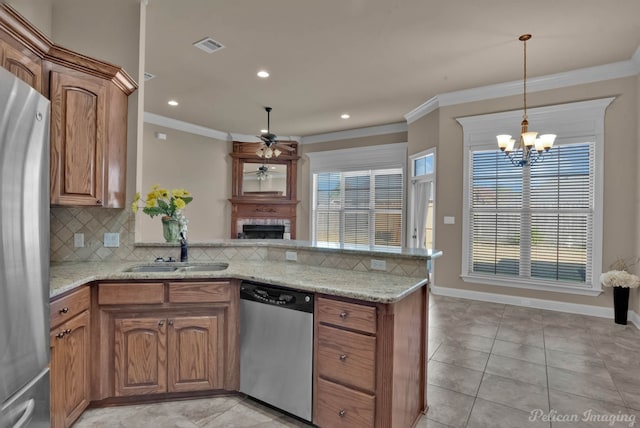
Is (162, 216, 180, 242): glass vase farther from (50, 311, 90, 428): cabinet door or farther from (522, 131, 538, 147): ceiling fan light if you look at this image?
(522, 131, 538, 147): ceiling fan light

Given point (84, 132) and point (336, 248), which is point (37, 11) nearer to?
point (84, 132)

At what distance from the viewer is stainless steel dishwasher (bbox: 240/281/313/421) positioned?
76.9 inches

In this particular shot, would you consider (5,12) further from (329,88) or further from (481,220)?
(481,220)

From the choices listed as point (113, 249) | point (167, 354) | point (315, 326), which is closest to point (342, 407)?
point (315, 326)

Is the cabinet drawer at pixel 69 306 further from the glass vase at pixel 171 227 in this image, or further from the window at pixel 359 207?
the window at pixel 359 207

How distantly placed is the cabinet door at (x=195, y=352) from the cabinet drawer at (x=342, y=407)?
2.55ft

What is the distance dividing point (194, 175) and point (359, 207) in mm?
3619

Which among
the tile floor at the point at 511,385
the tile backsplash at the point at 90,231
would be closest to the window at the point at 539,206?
the tile floor at the point at 511,385

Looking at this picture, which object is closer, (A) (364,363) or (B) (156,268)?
(A) (364,363)

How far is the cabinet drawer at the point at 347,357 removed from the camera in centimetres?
174

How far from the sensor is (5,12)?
1751 millimetres

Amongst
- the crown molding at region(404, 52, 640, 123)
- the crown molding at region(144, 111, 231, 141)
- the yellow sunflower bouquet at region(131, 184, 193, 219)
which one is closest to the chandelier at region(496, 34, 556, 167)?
the crown molding at region(404, 52, 640, 123)

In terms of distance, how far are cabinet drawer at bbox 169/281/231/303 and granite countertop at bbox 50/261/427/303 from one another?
60 millimetres

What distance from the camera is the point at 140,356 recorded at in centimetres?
217
